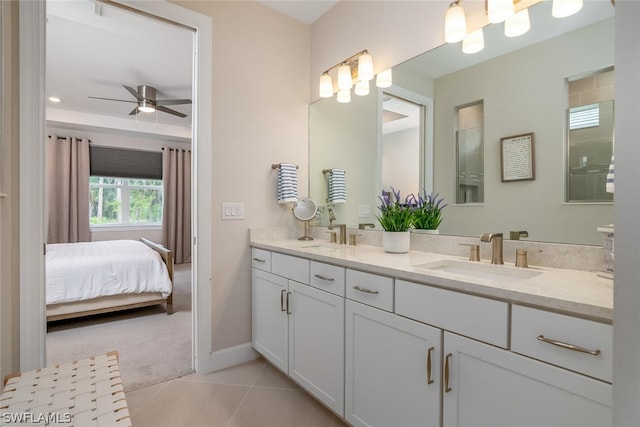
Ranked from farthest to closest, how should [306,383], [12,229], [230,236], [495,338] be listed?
[230,236], [306,383], [12,229], [495,338]

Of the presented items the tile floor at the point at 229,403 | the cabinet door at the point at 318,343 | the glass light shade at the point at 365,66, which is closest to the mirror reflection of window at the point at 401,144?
Result: the glass light shade at the point at 365,66

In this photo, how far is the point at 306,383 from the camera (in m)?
1.70

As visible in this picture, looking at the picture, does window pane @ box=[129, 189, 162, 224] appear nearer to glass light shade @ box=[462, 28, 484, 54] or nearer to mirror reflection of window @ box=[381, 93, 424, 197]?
mirror reflection of window @ box=[381, 93, 424, 197]

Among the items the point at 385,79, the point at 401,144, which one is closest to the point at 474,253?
the point at 401,144

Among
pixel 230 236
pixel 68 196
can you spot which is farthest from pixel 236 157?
pixel 68 196

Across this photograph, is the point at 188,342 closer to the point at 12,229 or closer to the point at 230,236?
the point at 230,236

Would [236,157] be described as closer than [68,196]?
Yes

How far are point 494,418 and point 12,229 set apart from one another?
212cm

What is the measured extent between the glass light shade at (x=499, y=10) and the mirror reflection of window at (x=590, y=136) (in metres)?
0.42

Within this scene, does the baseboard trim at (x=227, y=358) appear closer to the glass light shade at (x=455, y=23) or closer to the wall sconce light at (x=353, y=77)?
the wall sconce light at (x=353, y=77)

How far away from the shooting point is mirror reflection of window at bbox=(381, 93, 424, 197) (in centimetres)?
186

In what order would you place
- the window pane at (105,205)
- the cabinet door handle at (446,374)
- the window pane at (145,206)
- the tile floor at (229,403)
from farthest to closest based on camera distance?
the window pane at (145,206) → the window pane at (105,205) → the tile floor at (229,403) → the cabinet door handle at (446,374)

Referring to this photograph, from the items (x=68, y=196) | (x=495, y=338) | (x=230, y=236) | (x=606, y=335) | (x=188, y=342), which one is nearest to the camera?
(x=606, y=335)

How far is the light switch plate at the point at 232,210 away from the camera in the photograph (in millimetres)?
2154
